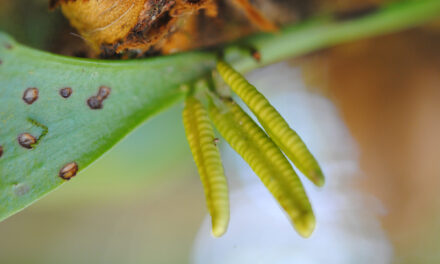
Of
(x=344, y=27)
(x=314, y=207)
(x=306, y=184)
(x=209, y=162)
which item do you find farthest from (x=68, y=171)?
(x=314, y=207)

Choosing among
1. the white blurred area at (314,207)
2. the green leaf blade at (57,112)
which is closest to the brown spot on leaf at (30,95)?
the green leaf blade at (57,112)

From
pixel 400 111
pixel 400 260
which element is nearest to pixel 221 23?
pixel 400 111

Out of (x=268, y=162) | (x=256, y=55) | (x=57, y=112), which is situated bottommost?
(x=268, y=162)

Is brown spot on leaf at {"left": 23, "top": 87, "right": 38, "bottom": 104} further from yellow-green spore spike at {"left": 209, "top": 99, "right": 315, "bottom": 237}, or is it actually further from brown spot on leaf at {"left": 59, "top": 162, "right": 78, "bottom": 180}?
yellow-green spore spike at {"left": 209, "top": 99, "right": 315, "bottom": 237}

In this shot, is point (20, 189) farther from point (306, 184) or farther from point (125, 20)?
point (306, 184)

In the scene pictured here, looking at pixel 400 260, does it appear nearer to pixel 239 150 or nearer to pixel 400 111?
pixel 400 111
